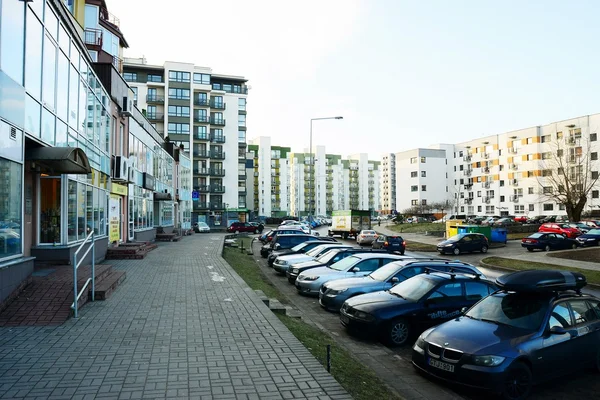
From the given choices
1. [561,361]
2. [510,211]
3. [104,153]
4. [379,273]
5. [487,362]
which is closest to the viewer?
[487,362]

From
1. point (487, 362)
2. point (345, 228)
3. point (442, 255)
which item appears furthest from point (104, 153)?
point (345, 228)

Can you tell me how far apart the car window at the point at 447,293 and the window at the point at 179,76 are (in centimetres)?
6451

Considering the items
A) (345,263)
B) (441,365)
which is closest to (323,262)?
(345,263)

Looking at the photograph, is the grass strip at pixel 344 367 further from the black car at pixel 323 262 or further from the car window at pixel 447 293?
the black car at pixel 323 262

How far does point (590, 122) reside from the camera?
66.4 meters

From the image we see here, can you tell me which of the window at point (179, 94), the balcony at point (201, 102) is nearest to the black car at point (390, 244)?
the balcony at point (201, 102)

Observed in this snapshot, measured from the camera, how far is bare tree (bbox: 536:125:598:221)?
44875 mm

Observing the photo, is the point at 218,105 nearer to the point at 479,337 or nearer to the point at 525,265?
the point at 525,265

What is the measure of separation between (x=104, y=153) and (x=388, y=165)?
135414mm

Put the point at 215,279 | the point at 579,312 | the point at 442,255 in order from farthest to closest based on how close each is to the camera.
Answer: the point at 442,255
the point at 215,279
the point at 579,312

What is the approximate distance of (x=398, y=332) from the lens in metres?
8.82

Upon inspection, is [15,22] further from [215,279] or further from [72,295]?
[215,279]

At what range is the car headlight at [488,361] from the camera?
6145 mm

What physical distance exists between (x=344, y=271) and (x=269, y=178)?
359 feet
